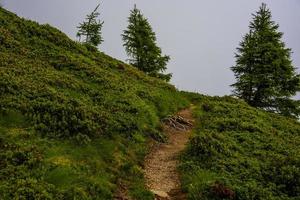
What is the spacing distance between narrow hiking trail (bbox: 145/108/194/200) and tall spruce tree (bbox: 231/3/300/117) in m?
15.8

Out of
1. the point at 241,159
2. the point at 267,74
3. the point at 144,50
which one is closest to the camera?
the point at 241,159

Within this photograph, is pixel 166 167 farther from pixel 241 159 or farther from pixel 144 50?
pixel 144 50

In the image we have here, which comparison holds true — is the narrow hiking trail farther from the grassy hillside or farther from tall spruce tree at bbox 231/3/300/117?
tall spruce tree at bbox 231/3/300/117

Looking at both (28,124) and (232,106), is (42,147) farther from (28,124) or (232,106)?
(232,106)

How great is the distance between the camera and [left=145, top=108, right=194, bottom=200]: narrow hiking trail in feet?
59.1

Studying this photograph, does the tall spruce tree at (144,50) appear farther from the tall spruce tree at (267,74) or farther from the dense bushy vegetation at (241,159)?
the dense bushy vegetation at (241,159)

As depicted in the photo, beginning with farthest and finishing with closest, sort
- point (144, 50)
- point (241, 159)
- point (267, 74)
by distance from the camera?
point (144, 50)
point (267, 74)
point (241, 159)

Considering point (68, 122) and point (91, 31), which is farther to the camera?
point (91, 31)

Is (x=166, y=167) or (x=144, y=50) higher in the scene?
(x=144, y=50)

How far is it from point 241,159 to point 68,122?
28.1 feet

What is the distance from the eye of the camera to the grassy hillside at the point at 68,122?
1615 centimetres

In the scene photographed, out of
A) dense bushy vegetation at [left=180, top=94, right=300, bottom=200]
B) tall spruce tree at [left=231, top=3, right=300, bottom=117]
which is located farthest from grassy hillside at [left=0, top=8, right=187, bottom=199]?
tall spruce tree at [left=231, top=3, right=300, bottom=117]

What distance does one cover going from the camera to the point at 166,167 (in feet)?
68.4

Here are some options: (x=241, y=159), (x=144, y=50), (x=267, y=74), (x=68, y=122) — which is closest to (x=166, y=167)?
(x=241, y=159)
